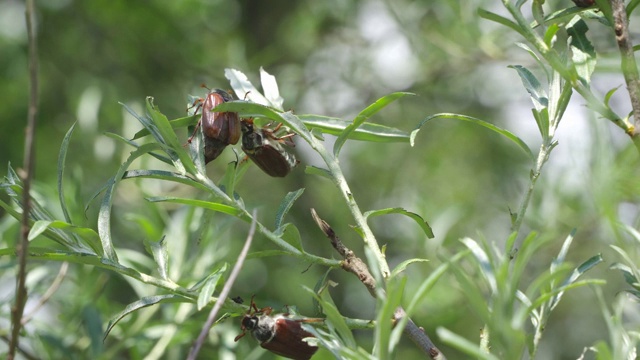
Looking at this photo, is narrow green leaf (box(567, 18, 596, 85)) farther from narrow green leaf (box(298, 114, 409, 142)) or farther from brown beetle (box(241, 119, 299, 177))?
brown beetle (box(241, 119, 299, 177))

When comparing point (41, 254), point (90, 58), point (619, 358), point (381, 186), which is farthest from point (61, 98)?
point (619, 358)

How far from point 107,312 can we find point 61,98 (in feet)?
3.93

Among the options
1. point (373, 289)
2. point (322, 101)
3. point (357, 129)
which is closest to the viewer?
point (373, 289)

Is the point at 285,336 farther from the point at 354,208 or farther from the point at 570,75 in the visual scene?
the point at 570,75

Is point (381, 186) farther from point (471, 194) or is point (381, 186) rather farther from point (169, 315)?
point (169, 315)

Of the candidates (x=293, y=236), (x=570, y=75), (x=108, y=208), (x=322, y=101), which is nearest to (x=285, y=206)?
(x=293, y=236)

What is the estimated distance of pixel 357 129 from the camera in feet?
2.24

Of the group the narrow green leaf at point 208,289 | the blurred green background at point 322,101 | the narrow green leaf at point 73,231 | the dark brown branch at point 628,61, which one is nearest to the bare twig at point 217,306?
the narrow green leaf at point 208,289

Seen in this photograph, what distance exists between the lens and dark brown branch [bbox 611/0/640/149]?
495 millimetres

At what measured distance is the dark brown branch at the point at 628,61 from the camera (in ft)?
1.62

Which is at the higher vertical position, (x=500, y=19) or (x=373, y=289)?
(x=500, y=19)

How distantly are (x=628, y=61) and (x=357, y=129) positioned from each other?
0.81 feet

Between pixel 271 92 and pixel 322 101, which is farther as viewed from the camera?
pixel 322 101

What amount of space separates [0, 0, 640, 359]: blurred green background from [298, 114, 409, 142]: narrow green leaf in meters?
1.00
